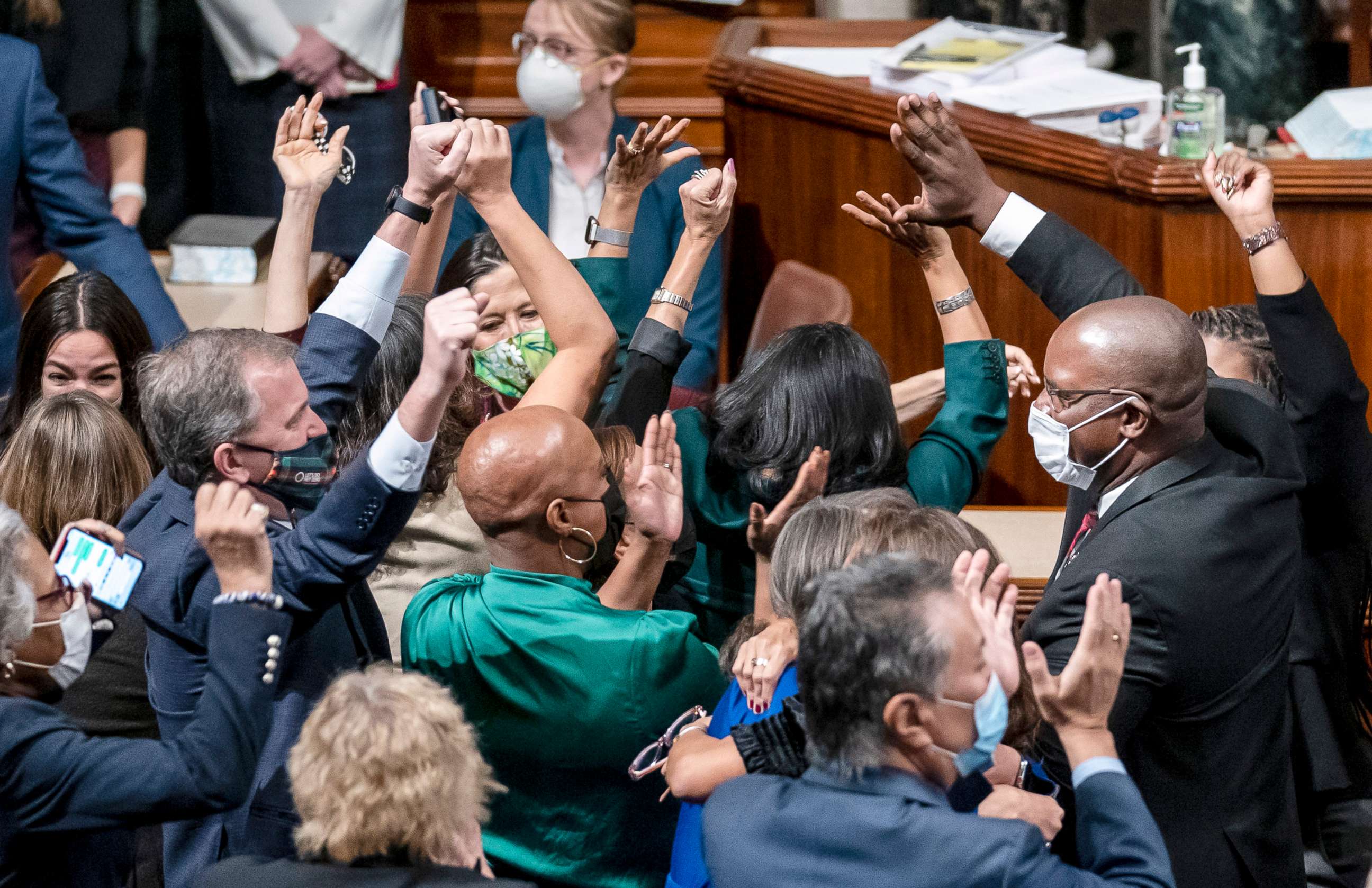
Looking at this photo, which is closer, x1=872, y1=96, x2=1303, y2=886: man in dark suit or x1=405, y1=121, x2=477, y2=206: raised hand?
x1=872, y1=96, x2=1303, y2=886: man in dark suit

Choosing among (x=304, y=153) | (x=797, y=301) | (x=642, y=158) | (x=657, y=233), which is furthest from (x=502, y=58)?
(x=642, y=158)

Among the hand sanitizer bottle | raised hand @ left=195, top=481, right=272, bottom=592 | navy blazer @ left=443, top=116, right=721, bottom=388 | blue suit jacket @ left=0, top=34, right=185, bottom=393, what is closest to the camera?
raised hand @ left=195, top=481, right=272, bottom=592

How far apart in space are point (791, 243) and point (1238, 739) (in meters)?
2.63

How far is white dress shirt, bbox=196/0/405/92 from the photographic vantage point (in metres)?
4.24

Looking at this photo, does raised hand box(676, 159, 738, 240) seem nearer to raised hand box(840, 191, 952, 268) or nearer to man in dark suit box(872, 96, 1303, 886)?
raised hand box(840, 191, 952, 268)

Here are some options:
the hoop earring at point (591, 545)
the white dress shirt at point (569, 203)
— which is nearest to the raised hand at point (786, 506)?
the hoop earring at point (591, 545)

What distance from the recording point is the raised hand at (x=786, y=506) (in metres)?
2.12

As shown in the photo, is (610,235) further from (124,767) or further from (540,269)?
(124,767)

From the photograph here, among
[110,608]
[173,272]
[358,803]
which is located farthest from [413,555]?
[173,272]

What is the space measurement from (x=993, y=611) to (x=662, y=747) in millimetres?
566

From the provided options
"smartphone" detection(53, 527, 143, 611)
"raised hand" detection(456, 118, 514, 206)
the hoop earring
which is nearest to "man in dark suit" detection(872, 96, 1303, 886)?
the hoop earring

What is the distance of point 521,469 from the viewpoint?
2000 mm

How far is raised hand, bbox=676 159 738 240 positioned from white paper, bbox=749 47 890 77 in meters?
1.82

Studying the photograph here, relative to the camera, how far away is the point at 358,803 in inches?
59.5
